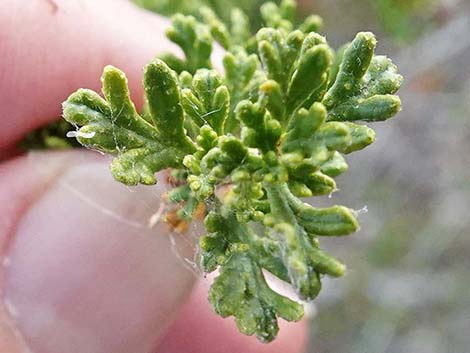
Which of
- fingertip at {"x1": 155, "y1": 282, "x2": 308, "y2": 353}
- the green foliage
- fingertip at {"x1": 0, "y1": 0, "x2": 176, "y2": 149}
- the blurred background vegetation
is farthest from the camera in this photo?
the blurred background vegetation

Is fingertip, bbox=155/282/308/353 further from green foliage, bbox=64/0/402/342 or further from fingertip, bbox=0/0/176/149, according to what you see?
green foliage, bbox=64/0/402/342

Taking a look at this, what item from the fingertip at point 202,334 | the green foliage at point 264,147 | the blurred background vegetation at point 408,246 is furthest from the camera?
the blurred background vegetation at point 408,246

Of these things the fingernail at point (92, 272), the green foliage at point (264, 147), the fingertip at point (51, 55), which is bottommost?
the fingernail at point (92, 272)

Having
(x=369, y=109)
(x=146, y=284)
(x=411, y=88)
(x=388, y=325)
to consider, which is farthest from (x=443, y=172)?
(x=369, y=109)

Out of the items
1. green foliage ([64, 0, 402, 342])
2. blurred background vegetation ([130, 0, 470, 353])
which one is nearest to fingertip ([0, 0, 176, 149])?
green foliage ([64, 0, 402, 342])

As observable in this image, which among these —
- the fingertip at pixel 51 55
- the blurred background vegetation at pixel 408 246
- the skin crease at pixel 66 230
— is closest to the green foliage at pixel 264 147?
the skin crease at pixel 66 230

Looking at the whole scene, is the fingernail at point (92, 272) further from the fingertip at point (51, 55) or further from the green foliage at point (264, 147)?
the green foliage at point (264, 147)

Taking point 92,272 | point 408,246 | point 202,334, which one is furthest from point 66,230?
point 408,246

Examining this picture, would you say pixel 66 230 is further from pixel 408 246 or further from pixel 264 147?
pixel 408 246
